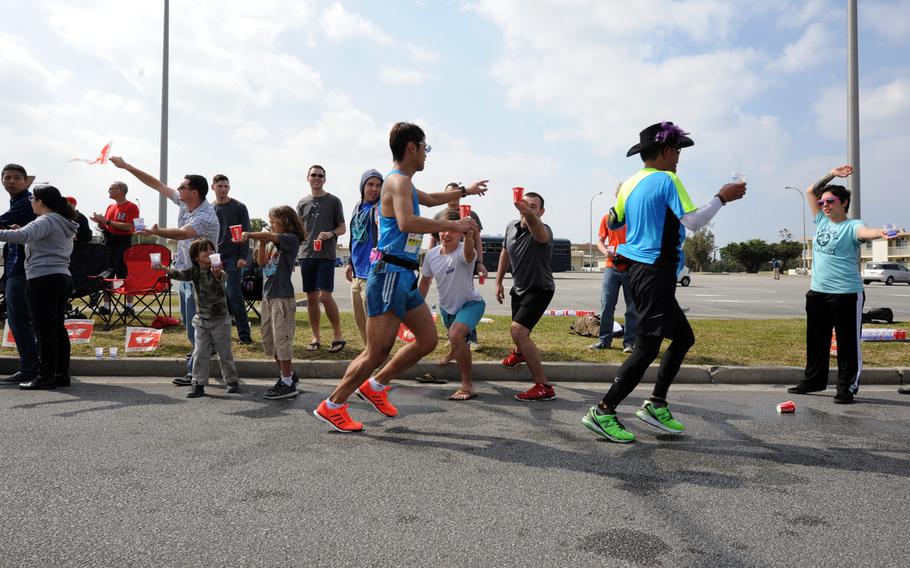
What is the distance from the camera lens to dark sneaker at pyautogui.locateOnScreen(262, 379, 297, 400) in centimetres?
539

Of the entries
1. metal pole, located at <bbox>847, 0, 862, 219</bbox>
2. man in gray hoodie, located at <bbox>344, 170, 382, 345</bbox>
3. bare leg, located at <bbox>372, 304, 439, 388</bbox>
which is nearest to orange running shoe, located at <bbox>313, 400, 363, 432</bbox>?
bare leg, located at <bbox>372, 304, 439, 388</bbox>

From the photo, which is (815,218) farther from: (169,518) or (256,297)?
(256,297)

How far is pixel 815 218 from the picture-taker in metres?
5.95

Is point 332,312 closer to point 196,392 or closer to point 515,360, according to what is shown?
point 196,392

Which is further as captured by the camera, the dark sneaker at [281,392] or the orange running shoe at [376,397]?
the dark sneaker at [281,392]

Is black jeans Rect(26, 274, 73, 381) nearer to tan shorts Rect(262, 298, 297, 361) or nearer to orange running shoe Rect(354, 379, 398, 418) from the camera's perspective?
tan shorts Rect(262, 298, 297, 361)

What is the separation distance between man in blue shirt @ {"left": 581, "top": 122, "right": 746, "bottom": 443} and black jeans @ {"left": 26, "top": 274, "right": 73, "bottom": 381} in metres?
4.74

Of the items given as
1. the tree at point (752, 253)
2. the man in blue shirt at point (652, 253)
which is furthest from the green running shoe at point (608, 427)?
the tree at point (752, 253)

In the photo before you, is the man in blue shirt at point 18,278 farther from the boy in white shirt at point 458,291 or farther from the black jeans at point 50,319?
the boy in white shirt at point 458,291

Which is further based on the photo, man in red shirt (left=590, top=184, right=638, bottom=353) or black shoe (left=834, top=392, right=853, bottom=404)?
man in red shirt (left=590, top=184, right=638, bottom=353)

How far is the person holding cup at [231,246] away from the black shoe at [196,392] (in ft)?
6.42

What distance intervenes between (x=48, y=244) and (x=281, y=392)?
256cm

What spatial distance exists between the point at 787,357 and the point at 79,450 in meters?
6.63

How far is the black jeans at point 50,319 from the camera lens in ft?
19.0
